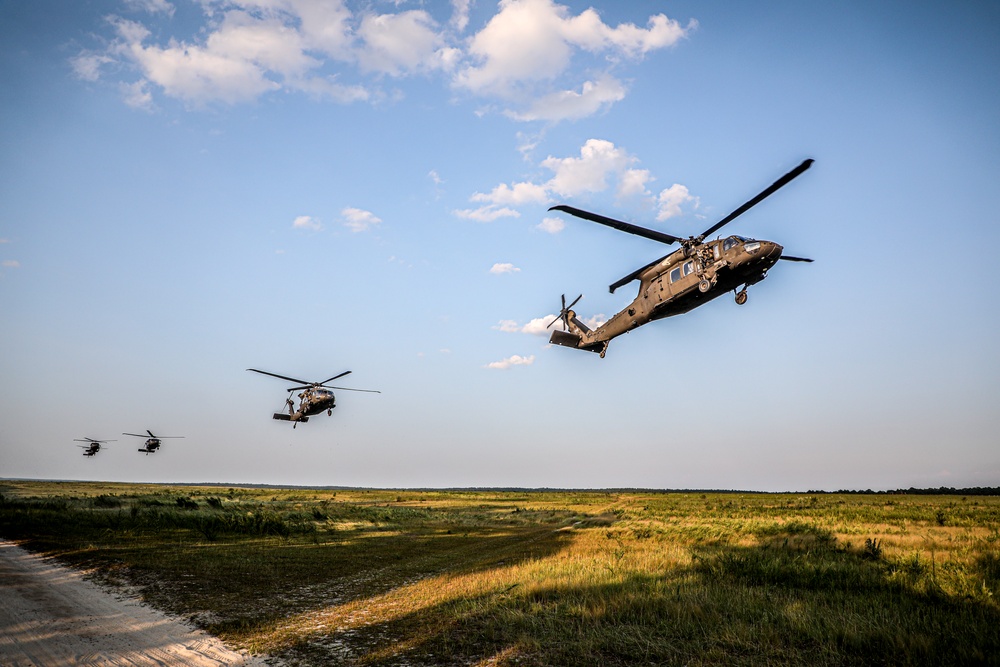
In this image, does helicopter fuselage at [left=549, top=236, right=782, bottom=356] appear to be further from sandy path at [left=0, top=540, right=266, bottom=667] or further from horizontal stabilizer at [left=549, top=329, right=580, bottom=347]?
sandy path at [left=0, top=540, right=266, bottom=667]

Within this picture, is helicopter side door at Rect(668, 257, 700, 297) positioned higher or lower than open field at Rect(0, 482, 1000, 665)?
higher

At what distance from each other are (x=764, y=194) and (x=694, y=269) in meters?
3.13

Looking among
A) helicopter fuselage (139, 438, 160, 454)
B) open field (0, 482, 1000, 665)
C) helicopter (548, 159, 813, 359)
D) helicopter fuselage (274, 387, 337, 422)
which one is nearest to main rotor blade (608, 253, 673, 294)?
helicopter (548, 159, 813, 359)

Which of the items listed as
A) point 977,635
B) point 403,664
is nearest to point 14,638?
point 403,664

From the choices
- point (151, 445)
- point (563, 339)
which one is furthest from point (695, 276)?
point (151, 445)

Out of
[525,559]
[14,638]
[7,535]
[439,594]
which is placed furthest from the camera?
[7,535]

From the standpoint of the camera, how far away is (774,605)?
1019 cm

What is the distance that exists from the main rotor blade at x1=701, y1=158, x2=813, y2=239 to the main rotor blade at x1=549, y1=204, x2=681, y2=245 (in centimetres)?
122

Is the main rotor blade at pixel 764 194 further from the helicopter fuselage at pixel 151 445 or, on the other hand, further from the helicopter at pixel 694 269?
the helicopter fuselage at pixel 151 445

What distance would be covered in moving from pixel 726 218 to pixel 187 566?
18.8 meters

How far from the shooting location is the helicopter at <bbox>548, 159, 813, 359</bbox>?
48.4ft

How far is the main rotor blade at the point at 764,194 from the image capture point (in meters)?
12.2

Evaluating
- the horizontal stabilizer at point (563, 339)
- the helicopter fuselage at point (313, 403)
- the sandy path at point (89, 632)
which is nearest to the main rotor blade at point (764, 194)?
the horizontal stabilizer at point (563, 339)

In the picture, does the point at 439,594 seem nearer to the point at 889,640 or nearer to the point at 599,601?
the point at 599,601
